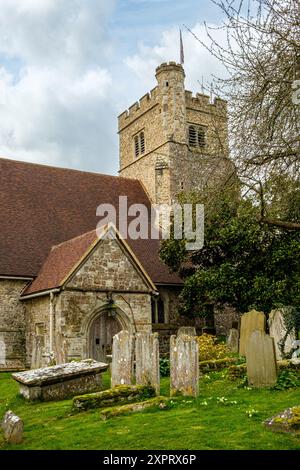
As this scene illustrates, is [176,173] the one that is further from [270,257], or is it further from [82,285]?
[82,285]

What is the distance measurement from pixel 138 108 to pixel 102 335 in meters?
17.5

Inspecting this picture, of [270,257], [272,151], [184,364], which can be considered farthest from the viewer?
[270,257]

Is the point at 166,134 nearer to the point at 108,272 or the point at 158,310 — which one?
the point at 158,310

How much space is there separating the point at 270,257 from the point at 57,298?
7953mm

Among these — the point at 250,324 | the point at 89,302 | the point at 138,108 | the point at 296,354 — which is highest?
the point at 138,108

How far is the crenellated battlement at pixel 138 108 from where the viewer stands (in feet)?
100

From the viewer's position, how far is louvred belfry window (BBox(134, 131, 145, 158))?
31272 mm

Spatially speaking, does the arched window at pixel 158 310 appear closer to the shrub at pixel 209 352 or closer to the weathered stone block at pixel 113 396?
the shrub at pixel 209 352

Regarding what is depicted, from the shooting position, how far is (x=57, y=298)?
17375 millimetres

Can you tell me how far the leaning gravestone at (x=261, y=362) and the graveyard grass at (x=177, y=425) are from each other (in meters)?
0.33

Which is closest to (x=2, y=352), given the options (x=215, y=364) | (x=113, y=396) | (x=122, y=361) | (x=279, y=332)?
(x=215, y=364)

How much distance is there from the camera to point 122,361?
11664mm

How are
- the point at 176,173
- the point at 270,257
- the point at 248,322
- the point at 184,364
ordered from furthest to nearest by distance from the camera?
the point at 176,173 → the point at 270,257 → the point at 248,322 → the point at 184,364
